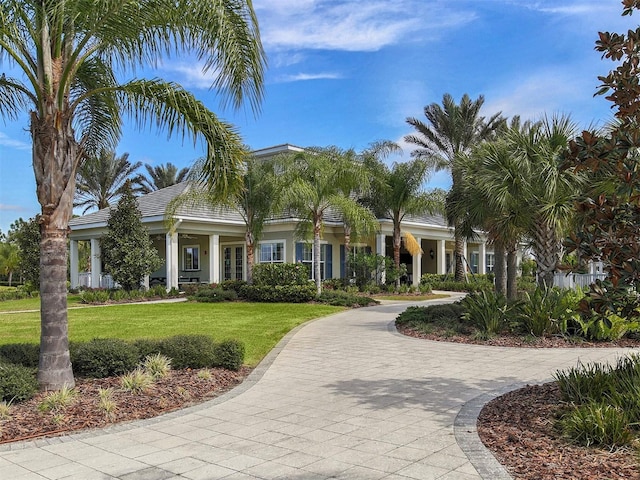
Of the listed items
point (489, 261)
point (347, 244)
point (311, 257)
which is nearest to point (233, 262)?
point (311, 257)

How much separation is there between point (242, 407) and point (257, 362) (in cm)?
283

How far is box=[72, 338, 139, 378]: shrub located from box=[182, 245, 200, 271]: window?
2338 centimetres

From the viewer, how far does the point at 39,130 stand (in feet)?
21.4

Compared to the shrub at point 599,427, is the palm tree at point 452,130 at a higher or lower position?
higher

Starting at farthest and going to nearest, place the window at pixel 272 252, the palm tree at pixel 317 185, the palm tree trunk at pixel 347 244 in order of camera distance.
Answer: the window at pixel 272 252
the palm tree trunk at pixel 347 244
the palm tree at pixel 317 185

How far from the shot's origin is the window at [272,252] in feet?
89.9

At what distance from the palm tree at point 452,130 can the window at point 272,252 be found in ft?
29.6

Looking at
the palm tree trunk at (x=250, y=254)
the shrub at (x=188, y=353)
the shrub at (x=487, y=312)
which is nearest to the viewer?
the shrub at (x=188, y=353)

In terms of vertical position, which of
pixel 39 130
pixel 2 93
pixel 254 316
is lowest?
pixel 254 316

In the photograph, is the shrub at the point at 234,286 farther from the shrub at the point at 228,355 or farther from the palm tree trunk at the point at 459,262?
the shrub at the point at 228,355

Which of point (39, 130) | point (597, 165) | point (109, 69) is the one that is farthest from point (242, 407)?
point (109, 69)

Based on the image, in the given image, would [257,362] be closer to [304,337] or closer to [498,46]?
[304,337]

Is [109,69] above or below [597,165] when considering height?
above

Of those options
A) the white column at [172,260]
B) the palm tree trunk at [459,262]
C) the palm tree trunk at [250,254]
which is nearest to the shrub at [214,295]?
the palm tree trunk at [250,254]
